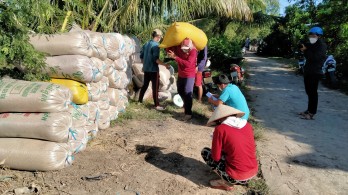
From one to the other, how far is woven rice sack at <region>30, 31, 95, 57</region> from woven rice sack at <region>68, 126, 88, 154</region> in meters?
0.92

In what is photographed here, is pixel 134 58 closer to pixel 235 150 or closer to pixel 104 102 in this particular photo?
pixel 104 102

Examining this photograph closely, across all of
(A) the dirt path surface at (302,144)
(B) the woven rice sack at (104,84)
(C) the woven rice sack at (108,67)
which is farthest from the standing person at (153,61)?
(A) the dirt path surface at (302,144)

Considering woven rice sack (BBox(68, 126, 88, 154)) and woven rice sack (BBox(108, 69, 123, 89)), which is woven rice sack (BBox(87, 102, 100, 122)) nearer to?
woven rice sack (BBox(68, 126, 88, 154))

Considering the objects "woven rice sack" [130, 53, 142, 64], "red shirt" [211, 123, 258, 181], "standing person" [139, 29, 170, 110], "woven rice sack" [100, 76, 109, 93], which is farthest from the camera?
"woven rice sack" [130, 53, 142, 64]

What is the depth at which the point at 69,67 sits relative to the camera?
4.00m

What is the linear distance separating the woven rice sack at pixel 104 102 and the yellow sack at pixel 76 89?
671 millimetres

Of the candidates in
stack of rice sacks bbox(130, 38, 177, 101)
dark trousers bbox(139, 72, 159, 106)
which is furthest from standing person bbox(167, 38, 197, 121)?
stack of rice sacks bbox(130, 38, 177, 101)

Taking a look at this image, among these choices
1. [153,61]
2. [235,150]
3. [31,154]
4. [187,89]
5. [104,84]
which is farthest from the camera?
[153,61]

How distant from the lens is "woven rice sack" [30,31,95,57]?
404 centimetres

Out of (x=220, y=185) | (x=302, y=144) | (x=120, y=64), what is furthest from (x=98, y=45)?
(x=302, y=144)

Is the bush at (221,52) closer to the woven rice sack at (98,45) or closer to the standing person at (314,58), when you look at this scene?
the standing person at (314,58)

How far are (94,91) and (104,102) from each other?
479mm

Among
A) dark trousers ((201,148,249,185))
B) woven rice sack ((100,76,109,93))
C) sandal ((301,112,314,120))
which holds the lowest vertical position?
sandal ((301,112,314,120))

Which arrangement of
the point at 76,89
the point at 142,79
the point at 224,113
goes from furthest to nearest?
the point at 142,79 < the point at 76,89 < the point at 224,113
